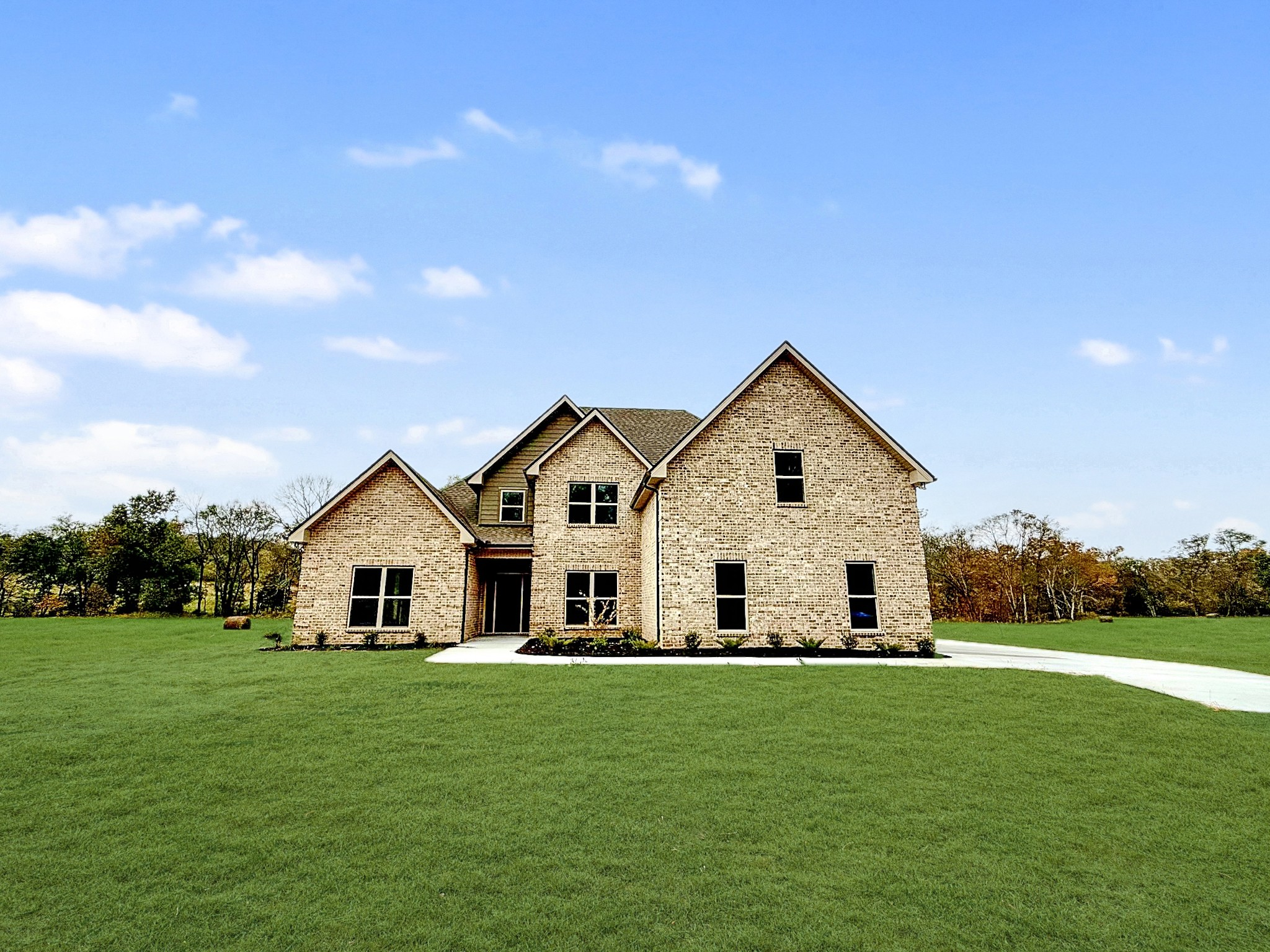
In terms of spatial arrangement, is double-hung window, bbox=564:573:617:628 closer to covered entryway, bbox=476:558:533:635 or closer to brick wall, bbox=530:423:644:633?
brick wall, bbox=530:423:644:633

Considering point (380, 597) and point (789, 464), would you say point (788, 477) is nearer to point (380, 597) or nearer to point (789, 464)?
point (789, 464)

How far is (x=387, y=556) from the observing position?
1892 centimetres

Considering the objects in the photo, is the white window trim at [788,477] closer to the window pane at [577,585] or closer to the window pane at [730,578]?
the window pane at [730,578]

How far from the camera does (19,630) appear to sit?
901 inches

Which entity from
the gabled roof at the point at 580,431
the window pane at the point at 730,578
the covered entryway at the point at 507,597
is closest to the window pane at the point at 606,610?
the covered entryway at the point at 507,597

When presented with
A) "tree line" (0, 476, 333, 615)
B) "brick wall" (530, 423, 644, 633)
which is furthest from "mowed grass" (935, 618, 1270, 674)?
"tree line" (0, 476, 333, 615)

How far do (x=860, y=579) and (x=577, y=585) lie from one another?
8810 millimetres

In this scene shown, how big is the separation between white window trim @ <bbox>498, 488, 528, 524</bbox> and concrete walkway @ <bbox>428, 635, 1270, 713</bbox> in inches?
230

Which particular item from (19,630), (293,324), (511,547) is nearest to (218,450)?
(19,630)

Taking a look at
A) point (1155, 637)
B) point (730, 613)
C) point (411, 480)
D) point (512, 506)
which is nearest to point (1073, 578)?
point (1155, 637)

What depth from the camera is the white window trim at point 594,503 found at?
20156 millimetres

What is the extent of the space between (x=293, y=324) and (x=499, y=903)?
871 inches

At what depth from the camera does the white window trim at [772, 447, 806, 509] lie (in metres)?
16.7

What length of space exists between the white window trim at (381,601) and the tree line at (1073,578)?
31.3m
